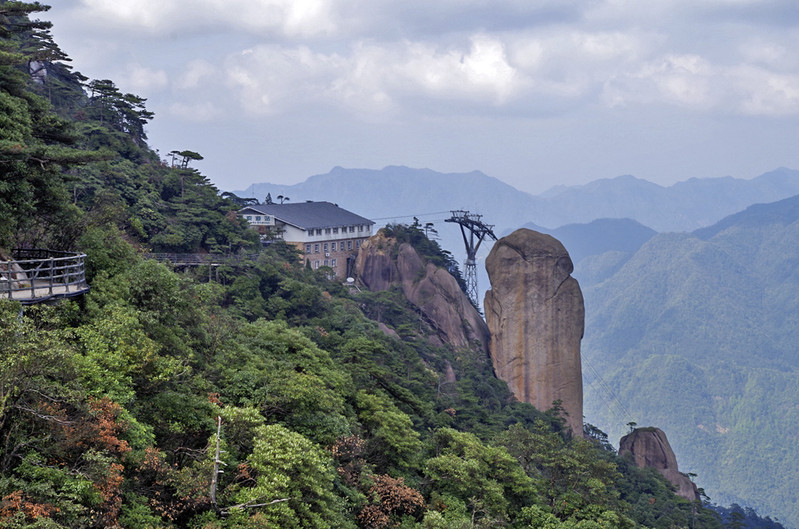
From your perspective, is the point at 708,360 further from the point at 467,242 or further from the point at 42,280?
the point at 42,280

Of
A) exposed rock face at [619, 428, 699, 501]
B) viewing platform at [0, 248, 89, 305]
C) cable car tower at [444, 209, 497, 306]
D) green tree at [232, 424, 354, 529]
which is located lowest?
exposed rock face at [619, 428, 699, 501]

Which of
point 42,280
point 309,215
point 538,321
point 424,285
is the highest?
point 309,215

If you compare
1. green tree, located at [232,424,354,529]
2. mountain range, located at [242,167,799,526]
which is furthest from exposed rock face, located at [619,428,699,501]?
green tree, located at [232,424,354,529]

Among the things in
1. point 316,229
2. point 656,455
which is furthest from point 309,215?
point 656,455

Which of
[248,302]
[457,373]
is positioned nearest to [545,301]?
[457,373]

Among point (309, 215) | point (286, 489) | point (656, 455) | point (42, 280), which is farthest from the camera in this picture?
point (309, 215)

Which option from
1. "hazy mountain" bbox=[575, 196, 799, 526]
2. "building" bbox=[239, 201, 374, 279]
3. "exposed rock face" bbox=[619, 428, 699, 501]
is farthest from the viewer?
"hazy mountain" bbox=[575, 196, 799, 526]

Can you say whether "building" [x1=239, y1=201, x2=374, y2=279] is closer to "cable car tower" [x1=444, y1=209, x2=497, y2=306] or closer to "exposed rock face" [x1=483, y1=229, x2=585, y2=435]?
"cable car tower" [x1=444, y1=209, x2=497, y2=306]
